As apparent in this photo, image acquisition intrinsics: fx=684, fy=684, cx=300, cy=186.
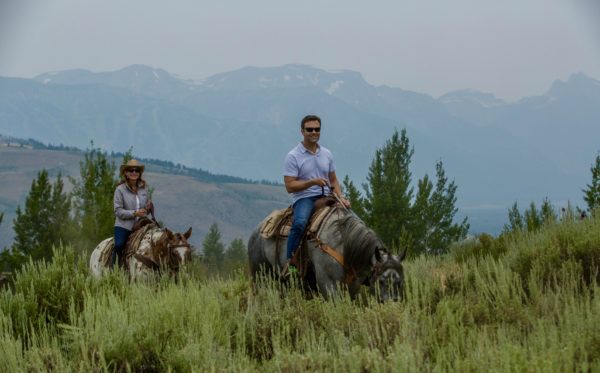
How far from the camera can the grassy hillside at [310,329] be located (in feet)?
16.2

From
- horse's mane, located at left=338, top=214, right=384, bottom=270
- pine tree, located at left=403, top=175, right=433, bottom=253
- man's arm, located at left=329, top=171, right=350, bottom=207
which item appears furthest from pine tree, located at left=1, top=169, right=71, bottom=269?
horse's mane, located at left=338, top=214, right=384, bottom=270

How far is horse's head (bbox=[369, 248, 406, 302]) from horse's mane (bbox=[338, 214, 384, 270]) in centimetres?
25

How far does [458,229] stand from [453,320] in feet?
139

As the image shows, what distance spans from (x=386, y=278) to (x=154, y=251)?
16.3 feet

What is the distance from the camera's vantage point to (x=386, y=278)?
7.55m

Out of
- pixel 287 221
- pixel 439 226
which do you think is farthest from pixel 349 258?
pixel 439 226

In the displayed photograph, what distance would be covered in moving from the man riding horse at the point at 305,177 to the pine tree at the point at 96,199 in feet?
118

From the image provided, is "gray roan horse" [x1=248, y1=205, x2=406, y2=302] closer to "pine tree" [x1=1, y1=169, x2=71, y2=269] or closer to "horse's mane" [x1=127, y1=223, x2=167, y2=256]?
"horse's mane" [x1=127, y1=223, x2=167, y2=256]

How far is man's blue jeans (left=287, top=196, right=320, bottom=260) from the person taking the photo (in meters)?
8.70

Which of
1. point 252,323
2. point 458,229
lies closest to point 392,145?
point 458,229

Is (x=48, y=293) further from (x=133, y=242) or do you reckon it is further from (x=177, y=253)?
(x=133, y=242)

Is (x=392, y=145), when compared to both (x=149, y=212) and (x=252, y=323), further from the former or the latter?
(x=252, y=323)

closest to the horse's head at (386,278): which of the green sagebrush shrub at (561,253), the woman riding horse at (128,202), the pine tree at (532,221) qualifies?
the green sagebrush shrub at (561,253)

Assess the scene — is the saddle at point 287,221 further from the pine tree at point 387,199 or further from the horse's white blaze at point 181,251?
the pine tree at point 387,199
